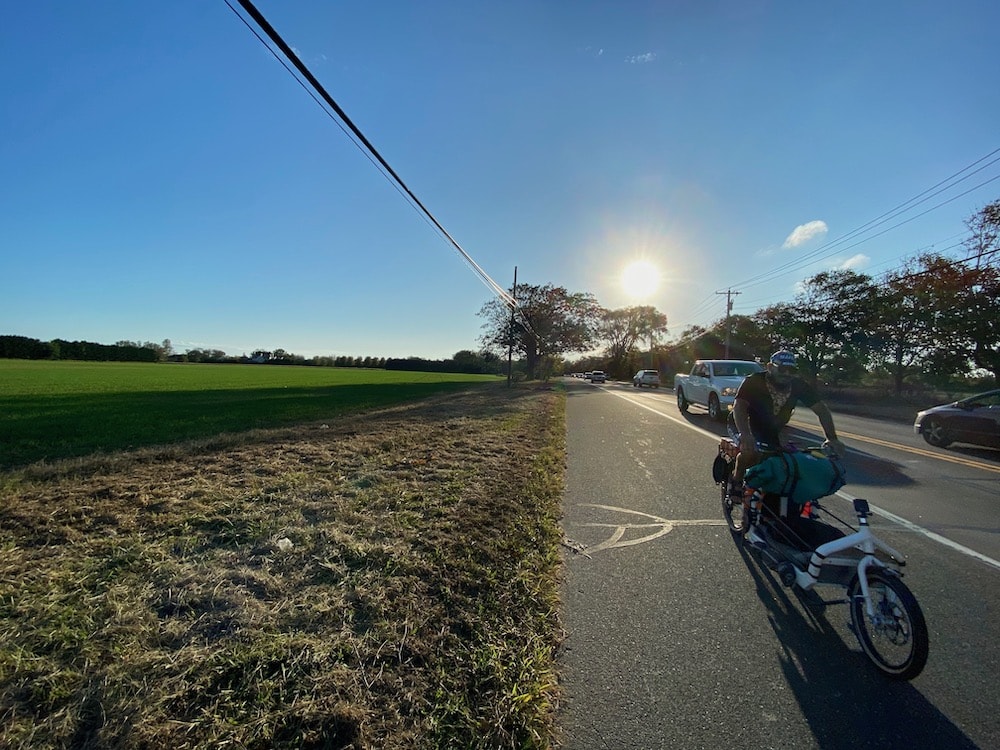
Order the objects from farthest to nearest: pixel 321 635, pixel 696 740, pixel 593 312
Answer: pixel 593 312
pixel 321 635
pixel 696 740

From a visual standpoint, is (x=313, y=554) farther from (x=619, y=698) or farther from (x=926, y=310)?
(x=926, y=310)

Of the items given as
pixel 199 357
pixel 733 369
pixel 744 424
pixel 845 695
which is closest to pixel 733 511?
pixel 744 424

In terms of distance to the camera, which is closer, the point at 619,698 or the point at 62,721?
the point at 62,721

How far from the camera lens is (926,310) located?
79.3 ft

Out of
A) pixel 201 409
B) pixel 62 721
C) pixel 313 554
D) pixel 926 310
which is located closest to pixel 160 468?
pixel 313 554

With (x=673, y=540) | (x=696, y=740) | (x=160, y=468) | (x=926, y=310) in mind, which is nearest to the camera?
(x=696, y=740)

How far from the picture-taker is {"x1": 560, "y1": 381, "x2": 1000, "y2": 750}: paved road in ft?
6.52

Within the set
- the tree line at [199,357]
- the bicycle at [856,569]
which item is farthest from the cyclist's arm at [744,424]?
the tree line at [199,357]

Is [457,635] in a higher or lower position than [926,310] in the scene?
lower

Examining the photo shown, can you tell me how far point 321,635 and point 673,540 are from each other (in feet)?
10.6

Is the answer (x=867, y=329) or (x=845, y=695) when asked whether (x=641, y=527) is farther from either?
(x=867, y=329)

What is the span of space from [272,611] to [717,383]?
13.1m

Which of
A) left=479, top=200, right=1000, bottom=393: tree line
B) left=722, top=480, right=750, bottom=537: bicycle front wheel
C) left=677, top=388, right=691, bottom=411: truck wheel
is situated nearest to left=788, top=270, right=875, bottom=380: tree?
left=479, top=200, right=1000, bottom=393: tree line

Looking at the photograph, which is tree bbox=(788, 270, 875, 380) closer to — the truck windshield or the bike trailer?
the truck windshield
